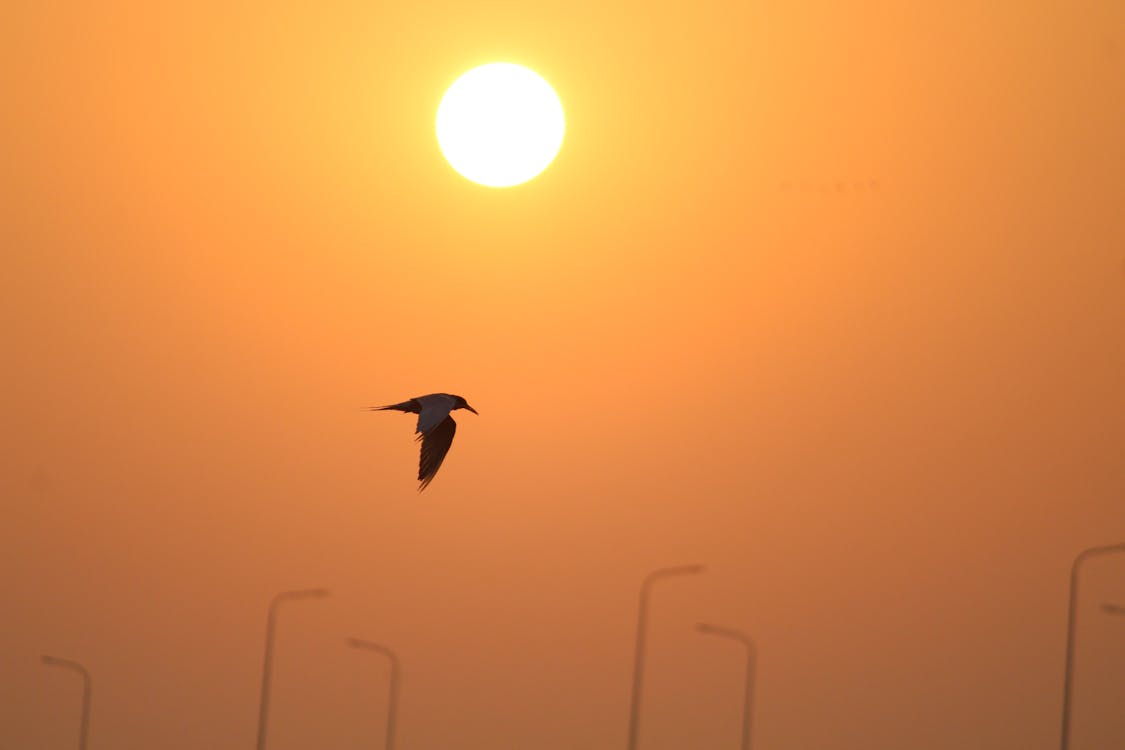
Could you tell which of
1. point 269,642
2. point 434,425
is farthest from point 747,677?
point 434,425

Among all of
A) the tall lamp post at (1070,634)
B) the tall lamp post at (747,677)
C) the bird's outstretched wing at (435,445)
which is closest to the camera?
the bird's outstretched wing at (435,445)

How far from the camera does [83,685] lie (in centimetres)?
336

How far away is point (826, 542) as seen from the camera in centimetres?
331

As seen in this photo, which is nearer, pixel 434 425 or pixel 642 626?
pixel 434 425

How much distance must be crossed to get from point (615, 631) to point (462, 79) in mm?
1469

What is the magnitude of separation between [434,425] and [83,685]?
1.60 m

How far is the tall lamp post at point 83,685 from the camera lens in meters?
3.35

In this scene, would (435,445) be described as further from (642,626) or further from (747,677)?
(747,677)

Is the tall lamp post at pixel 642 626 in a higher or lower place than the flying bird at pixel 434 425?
lower

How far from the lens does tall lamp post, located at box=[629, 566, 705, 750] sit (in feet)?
10.9

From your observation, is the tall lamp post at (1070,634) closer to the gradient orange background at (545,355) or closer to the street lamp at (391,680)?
the gradient orange background at (545,355)

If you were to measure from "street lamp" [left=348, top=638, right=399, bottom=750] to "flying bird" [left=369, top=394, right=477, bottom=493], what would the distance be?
1159 mm

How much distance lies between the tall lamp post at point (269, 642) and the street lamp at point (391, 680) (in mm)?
161

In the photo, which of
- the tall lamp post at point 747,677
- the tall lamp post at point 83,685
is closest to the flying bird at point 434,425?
the tall lamp post at point 747,677
